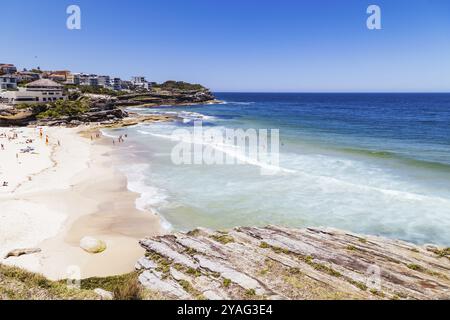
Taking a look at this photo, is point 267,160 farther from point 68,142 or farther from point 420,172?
point 68,142

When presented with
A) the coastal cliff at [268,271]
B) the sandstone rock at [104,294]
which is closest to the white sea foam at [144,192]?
the coastal cliff at [268,271]

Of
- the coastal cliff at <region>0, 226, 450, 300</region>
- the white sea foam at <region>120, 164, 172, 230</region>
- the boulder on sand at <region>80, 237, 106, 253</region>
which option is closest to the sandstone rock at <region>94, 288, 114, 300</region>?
the coastal cliff at <region>0, 226, 450, 300</region>

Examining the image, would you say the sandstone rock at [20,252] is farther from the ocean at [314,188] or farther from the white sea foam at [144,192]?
the ocean at [314,188]

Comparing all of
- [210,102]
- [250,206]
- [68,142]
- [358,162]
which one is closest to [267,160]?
[358,162]

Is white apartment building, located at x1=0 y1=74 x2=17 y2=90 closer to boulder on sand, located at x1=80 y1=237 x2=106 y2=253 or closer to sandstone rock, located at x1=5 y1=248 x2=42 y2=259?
sandstone rock, located at x1=5 y1=248 x2=42 y2=259

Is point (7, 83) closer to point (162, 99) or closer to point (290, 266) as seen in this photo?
point (162, 99)
